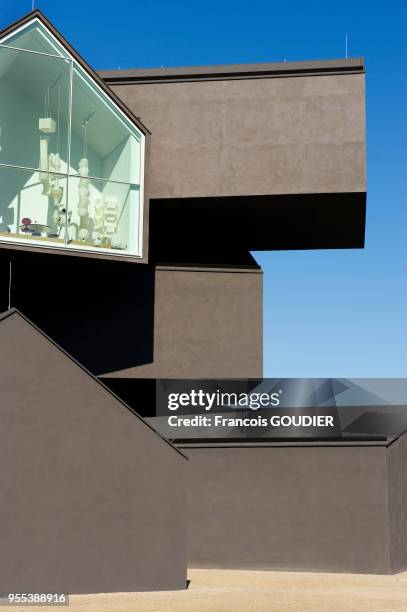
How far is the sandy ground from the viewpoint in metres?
14.3

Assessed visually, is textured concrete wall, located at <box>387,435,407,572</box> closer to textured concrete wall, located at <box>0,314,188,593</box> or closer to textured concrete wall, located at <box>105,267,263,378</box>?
textured concrete wall, located at <box>105,267,263,378</box>

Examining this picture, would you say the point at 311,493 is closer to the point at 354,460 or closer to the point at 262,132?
the point at 354,460

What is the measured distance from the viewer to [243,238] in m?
27.9

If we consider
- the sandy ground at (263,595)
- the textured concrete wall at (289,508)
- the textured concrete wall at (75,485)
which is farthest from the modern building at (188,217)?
the textured concrete wall at (75,485)

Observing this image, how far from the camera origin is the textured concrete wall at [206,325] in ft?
80.7

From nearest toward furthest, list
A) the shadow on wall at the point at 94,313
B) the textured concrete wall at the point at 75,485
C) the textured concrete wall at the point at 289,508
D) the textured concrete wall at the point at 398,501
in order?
the textured concrete wall at the point at 75,485, the textured concrete wall at the point at 289,508, the textured concrete wall at the point at 398,501, the shadow on wall at the point at 94,313

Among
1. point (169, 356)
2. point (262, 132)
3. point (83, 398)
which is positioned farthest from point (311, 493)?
point (262, 132)

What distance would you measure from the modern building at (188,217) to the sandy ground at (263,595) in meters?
1.47

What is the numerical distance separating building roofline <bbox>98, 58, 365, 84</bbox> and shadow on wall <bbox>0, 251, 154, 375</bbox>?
4.88m

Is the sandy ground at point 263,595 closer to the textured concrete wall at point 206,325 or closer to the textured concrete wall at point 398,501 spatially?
the textured concrete wall at point 398,501

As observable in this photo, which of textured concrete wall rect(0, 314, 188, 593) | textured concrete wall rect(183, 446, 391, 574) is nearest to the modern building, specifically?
textured concrete wall rect(183, 446, 391, 574)

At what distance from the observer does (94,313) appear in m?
24.5

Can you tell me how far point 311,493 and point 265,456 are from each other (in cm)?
129

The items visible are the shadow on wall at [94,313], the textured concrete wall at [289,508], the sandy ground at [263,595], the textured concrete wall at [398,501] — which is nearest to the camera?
the sandy ground at [263,595]
